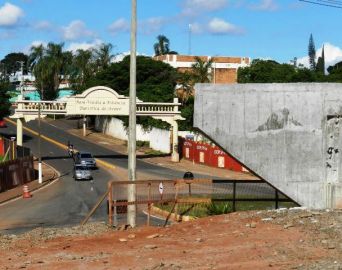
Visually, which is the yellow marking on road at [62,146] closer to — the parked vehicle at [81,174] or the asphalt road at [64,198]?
the asphalt road at [64,198]

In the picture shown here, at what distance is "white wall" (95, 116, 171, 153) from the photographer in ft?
245

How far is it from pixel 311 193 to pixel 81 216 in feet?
59.3

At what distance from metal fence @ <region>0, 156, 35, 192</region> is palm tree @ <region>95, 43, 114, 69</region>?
59673mm

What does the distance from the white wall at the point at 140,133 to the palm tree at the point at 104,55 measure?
49.5ft

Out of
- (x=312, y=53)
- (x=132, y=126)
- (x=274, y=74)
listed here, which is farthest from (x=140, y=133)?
(x=312, y=53)

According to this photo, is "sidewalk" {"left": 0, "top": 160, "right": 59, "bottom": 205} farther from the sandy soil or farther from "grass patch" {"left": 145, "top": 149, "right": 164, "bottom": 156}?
the sandy soil

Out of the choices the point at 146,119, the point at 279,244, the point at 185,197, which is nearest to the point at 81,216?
the point at 185,197

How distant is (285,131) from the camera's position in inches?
611

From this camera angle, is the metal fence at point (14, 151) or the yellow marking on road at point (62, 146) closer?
the metal fence at point (14, 151)

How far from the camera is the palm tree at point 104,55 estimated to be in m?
113

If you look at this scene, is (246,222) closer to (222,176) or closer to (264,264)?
(264,264)

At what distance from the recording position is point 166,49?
156 m

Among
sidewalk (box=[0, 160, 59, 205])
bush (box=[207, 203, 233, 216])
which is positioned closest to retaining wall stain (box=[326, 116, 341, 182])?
bush (box=[207, 203, 233, 216])

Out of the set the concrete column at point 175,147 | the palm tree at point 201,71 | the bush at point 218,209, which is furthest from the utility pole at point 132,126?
the palm tree at point 201,71
